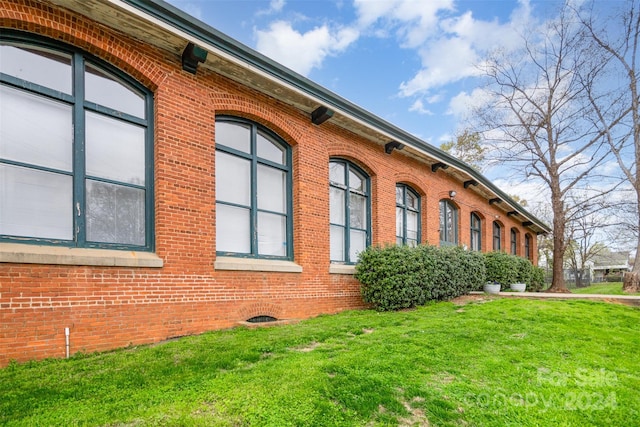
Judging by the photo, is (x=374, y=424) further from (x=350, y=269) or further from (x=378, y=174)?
(x=378, y=174)

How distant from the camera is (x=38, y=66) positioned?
16.4 ft

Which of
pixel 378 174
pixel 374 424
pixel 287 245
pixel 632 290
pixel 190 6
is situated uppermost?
pixel 190 6

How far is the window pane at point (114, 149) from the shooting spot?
538 cm

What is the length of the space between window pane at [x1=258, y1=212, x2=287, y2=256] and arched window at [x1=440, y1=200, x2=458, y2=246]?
25.8 feet

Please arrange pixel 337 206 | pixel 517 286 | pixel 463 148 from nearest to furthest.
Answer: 1. pixel 337 206
2. pixel 517 286
3. pixel 463 148

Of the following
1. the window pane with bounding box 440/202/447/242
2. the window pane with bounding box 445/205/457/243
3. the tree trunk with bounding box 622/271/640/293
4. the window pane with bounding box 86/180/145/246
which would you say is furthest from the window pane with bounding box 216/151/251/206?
the tree trunk with bounding box 622/271/640/293

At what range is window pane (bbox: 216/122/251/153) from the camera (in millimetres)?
7152

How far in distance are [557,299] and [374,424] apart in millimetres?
9408

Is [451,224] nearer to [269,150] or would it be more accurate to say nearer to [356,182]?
[356,182]

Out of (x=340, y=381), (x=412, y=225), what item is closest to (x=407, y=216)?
(x=412, y=225)

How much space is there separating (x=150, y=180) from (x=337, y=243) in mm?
5109

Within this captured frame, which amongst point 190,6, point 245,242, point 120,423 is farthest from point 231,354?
point 190,6

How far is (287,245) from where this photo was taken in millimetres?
8219

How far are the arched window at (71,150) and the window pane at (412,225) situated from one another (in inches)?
345
